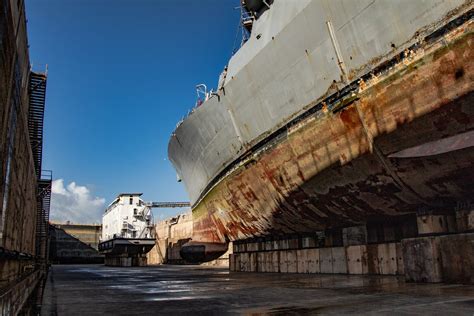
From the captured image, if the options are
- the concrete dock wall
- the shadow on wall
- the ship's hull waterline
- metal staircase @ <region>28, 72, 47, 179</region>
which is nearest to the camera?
the ship's hull waterline

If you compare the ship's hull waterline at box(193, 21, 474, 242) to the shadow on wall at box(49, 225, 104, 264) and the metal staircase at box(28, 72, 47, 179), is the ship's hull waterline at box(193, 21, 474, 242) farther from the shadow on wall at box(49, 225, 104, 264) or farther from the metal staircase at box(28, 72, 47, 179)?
the shadow on wall at box(49, 225, 104, 264)

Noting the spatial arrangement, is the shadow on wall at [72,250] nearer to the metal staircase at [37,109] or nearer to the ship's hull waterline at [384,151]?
the metal staircase at [37,109]

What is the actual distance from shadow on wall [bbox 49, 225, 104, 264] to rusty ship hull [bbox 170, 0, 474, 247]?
59703mm

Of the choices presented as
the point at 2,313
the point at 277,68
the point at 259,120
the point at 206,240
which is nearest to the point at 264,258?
the point at 206,240

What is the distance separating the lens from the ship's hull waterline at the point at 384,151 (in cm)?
795

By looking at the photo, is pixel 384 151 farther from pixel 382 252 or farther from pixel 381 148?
pixel 382 252

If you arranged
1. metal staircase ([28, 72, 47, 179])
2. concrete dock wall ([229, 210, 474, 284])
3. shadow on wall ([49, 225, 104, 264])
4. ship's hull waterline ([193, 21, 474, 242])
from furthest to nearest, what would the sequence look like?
shadow on wall ([49, 225, 104, 264]), metal staircase ([28, 72, 47, 179]), concrete dock wall ([229, 210, 474, 284]), ship's hull waterline ([193, 21, 474, 242])

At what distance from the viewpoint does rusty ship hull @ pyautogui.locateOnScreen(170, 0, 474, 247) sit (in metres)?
7.96

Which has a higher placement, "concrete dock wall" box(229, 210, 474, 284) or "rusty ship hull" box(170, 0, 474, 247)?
"rusty ship hull" box(170, 0, 474, 247)

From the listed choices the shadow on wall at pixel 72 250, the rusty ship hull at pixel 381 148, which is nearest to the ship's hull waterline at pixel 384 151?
the rusty ship hull at pixel 381 148

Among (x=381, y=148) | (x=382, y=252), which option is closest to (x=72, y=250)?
(x=382, y=252)

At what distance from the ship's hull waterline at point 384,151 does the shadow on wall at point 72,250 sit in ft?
196

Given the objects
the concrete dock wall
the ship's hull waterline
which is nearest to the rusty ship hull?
the ship's hull waterline

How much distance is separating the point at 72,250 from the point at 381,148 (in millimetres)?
66907
